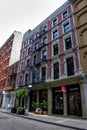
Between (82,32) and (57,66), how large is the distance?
20.2ft

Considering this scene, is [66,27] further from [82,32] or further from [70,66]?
[70,66]

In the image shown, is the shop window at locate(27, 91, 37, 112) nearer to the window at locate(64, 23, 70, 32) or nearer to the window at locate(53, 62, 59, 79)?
the window at locate(53, 62, 59, 79)

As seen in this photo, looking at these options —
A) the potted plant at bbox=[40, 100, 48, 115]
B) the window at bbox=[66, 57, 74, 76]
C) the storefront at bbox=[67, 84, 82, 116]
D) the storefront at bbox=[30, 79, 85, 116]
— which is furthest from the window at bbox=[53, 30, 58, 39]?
the potted plant at bbox=[40, 100, 48, 115]

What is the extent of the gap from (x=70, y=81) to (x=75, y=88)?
3.55 feet

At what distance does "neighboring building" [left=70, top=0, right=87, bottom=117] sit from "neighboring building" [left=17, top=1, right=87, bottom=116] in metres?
0.34

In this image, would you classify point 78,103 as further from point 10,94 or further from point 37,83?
point 10,94

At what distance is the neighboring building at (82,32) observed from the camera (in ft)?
47.5

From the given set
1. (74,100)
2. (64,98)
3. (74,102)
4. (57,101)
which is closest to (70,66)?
(64,98)

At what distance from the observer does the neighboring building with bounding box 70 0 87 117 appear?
14.5 metres

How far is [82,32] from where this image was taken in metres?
17.7

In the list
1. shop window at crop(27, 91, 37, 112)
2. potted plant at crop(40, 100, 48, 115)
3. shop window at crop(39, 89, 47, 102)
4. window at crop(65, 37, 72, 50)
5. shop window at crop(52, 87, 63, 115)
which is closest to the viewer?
shop window at crop(52, 87, 63, 115)

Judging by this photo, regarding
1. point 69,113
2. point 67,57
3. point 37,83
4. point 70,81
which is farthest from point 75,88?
point 37,83

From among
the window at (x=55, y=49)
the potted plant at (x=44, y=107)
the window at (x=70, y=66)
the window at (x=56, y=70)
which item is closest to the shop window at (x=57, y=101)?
the potted plant at (x=44, y=107)

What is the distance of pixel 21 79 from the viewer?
28.0m
